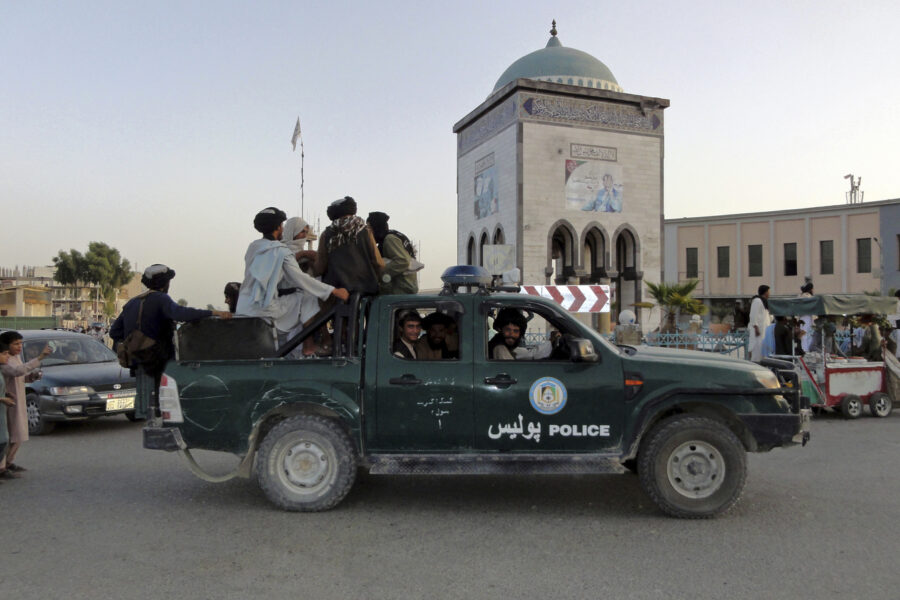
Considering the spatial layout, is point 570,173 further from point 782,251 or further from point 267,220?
point 267,220

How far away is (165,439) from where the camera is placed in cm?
607

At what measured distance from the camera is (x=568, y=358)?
5.91 m

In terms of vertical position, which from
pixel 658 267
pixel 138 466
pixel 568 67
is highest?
pixel 568 67

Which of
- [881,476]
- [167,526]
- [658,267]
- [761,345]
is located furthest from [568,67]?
[167,526]

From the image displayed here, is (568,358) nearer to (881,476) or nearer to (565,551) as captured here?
(565,551)

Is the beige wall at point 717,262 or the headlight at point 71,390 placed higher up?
the beige wall at point 717,262

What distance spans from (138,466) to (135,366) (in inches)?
69.0

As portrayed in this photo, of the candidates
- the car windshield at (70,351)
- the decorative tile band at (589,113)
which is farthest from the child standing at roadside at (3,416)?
the decorative tile band at (589,113)

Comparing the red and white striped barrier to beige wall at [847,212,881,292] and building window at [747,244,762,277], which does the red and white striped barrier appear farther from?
building window at [747,244,762,277]

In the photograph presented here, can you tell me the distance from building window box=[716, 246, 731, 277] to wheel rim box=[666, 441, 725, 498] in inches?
1969

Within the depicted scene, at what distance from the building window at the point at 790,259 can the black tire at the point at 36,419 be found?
162 feet

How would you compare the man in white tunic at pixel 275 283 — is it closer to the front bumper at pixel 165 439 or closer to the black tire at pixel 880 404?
the front bumper at pixel 165 439

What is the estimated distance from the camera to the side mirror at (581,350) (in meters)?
5.64

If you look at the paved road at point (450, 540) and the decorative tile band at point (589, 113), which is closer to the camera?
the paved road at point (450, 540)
